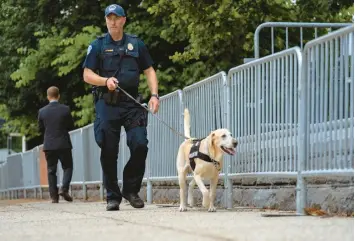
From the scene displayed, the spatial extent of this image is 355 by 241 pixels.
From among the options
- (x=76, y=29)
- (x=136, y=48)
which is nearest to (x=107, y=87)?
(x=136, y=48)

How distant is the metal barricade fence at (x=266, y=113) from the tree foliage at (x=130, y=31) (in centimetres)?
572

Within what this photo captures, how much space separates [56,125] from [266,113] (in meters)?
7.15

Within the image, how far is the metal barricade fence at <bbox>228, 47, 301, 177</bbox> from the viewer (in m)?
8.24

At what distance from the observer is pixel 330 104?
24.3ft

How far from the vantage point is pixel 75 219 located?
8469 millimetres

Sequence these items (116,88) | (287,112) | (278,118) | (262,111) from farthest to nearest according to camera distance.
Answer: (116,88)
(262,111)
(278,118)
(287,112)

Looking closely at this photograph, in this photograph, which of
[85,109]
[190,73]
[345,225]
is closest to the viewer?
[345,225]

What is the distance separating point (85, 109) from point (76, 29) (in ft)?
10.1

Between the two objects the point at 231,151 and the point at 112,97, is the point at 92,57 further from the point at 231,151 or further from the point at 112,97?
the point at 231,151

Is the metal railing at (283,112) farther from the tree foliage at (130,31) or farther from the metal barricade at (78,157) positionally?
the metal barricade at (78,157)

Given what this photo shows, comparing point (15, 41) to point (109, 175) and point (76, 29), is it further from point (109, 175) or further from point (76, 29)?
point (109, 175)

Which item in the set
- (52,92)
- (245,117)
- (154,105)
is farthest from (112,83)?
(52,92)

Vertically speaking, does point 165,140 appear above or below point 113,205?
above

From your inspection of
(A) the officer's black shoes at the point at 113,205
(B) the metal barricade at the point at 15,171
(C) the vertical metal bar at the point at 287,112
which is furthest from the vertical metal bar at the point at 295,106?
(B) the metal barricade at the point at 15,171
